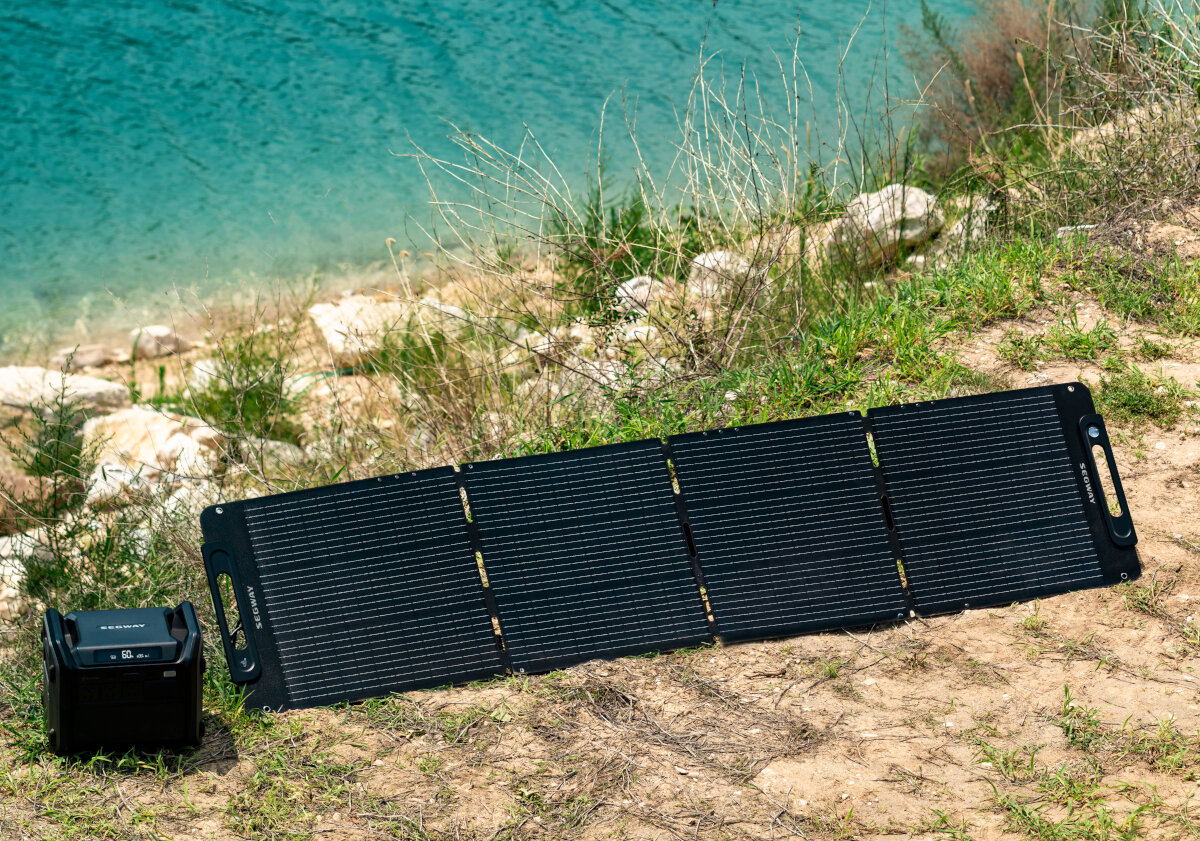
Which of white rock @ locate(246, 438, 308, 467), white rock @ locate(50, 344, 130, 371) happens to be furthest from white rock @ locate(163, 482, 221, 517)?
white rock @ locate(50, 344, 130, 371)

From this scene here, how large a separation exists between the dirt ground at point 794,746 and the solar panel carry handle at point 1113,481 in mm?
191

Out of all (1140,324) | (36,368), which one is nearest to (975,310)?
(1140,324)

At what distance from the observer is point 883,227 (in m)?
7.22

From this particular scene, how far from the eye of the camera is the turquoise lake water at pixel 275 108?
531 inches

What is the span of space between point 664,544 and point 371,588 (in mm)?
1164

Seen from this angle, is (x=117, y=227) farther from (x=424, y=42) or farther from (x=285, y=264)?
(x=424, y=42)

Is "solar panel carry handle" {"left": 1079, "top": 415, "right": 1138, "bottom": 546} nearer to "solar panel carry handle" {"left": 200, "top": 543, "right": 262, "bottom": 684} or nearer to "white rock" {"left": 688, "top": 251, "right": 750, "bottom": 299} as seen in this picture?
"white rock" {"left": 688, "top": 251, "right": 750, "bottom": 299}

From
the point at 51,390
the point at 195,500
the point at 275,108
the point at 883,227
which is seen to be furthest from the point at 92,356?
the point at 883,227

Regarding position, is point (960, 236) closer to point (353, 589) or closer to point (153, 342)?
point (353, 589)

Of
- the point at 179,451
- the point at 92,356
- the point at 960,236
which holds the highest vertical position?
the point at 92,356

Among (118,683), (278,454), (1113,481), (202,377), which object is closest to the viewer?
(118,683)

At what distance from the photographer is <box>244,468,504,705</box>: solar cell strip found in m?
3.86

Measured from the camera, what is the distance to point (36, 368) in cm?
1056

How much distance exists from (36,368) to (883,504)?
9494mm
